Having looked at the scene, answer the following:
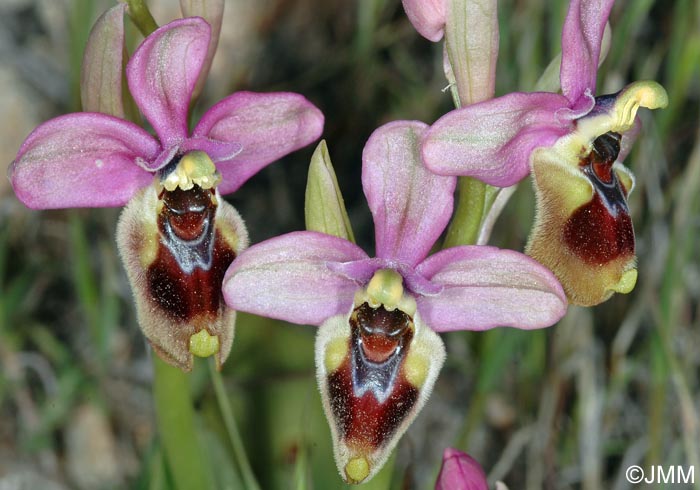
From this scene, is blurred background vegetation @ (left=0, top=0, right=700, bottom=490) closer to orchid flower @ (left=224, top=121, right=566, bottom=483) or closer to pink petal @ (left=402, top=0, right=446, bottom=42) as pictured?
orchid flower @ (left=224, top=121, right=566, bottom=483)

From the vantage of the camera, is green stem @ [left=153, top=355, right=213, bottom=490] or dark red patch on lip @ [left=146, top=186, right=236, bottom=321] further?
green stem @ [left=153, top=355, right=213, bottom=490]

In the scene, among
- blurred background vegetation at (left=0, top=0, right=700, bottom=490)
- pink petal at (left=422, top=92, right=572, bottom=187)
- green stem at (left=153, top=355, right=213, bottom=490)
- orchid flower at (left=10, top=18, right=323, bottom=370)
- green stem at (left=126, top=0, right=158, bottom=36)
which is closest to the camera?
pink petal at (left=422, top=92, right=572, bottom=187)

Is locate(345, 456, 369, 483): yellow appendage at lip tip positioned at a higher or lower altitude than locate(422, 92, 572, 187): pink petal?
lower

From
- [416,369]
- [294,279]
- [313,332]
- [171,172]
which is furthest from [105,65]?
[313,332]

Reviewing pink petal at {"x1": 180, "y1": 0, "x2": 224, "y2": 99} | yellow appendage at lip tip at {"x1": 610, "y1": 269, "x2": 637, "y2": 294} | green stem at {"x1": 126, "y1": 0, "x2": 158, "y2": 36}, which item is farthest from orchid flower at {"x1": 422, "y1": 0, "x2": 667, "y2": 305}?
green stem at {"x1": 126, "y1": 0, "x2": 158, "y2": 36}

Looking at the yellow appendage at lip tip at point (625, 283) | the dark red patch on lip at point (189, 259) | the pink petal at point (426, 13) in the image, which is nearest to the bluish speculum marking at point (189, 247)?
the dark red patch on lip at point (189, 259)

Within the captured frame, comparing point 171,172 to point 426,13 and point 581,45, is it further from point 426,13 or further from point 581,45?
point 581,45

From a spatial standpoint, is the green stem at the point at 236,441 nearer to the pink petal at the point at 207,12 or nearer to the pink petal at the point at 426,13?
the pink petal at the point at 207,12
